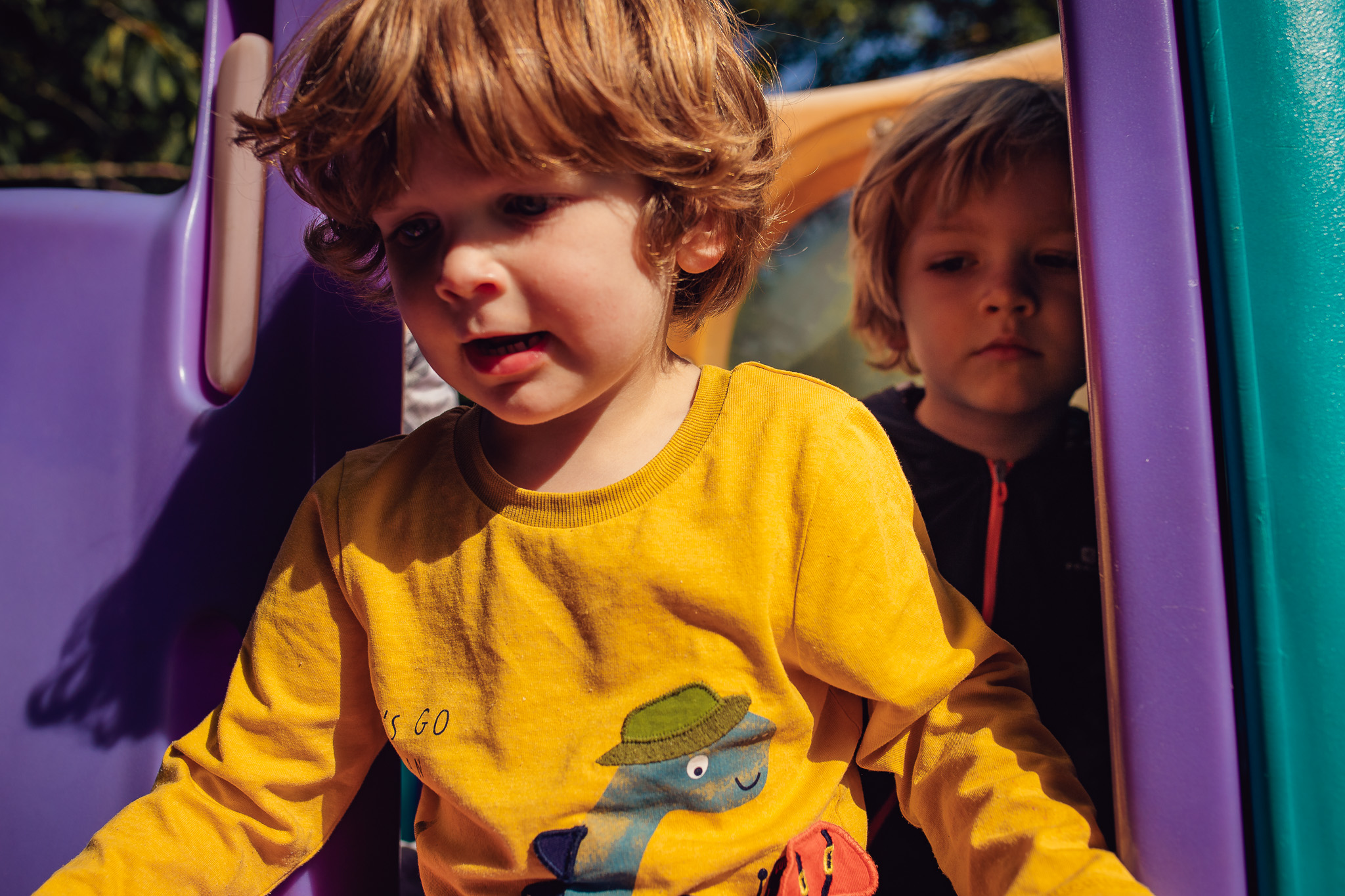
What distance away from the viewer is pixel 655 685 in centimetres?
69

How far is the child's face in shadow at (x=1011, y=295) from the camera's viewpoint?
3.27ft

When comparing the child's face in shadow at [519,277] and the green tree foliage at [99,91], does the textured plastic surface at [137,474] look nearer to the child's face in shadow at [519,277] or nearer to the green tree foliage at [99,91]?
the child's face in shadow at [519,277]

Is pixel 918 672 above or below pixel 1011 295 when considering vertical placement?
below

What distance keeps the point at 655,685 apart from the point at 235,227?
67 centimetres

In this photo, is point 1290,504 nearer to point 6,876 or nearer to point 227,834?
point 227,834

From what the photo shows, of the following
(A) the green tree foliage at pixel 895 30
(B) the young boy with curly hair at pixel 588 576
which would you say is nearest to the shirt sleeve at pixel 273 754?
(B) the young boy with curly hair at pixel 588 576

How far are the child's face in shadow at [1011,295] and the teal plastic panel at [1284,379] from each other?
0.36m

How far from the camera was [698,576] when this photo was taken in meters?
0.69

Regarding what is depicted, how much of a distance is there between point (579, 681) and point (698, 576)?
0.41 feet

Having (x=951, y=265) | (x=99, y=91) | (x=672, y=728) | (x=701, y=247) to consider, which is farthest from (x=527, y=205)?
(x=99, y=91)

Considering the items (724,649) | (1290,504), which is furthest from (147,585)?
(1290,504)

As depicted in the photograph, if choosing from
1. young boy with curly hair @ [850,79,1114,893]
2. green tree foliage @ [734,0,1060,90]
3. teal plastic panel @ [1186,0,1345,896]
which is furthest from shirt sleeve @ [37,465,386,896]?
green tree foliage @ [734,0,1060,90]

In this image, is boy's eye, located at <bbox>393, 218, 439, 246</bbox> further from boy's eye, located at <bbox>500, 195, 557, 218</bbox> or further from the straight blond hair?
the straight blond hair

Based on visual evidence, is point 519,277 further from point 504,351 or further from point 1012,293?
point 1012,293
